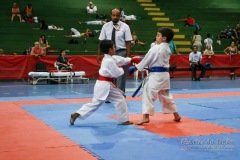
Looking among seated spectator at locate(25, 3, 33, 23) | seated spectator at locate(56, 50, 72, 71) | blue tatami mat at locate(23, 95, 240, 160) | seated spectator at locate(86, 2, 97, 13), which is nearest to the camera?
blue tatami mat at locate(23, 95, 240, 160)

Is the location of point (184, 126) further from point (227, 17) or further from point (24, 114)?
point (227, 17)

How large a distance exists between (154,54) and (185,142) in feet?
5.69

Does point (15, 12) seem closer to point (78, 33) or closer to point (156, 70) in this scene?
point (78, 33)

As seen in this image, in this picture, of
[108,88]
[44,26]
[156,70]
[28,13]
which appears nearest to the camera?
[108,88]

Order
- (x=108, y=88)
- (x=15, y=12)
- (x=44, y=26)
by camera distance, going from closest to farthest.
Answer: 1. (x=108, y=88)
2. (x=44, y=26)
3. (x=15, y=12)

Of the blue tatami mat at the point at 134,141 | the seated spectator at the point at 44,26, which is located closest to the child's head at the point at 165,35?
the blue tatami mat at the point at 134,141

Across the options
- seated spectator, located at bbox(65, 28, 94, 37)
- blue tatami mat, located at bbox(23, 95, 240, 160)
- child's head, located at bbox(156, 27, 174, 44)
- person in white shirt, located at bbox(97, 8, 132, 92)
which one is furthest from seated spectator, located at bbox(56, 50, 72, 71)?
child's head, located at bbox(156, 27, 174, 44)

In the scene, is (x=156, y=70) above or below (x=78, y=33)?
below

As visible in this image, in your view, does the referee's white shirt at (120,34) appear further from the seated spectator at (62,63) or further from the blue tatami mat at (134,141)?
the seated spectator at (62,63)

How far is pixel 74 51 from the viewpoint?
1964 cm

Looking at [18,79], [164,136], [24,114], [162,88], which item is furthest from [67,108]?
[18,79]

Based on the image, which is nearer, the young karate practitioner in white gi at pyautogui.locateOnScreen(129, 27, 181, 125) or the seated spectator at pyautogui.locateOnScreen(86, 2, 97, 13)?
the young karate practitioner in white gi at pyautogui.locateOnScreen(129, 27, 181, 125)

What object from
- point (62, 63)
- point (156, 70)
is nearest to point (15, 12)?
point (62, 63)

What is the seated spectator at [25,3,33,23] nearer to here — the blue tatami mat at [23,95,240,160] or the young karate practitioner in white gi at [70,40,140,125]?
the blue tatami mat at [23,95,240,160]
